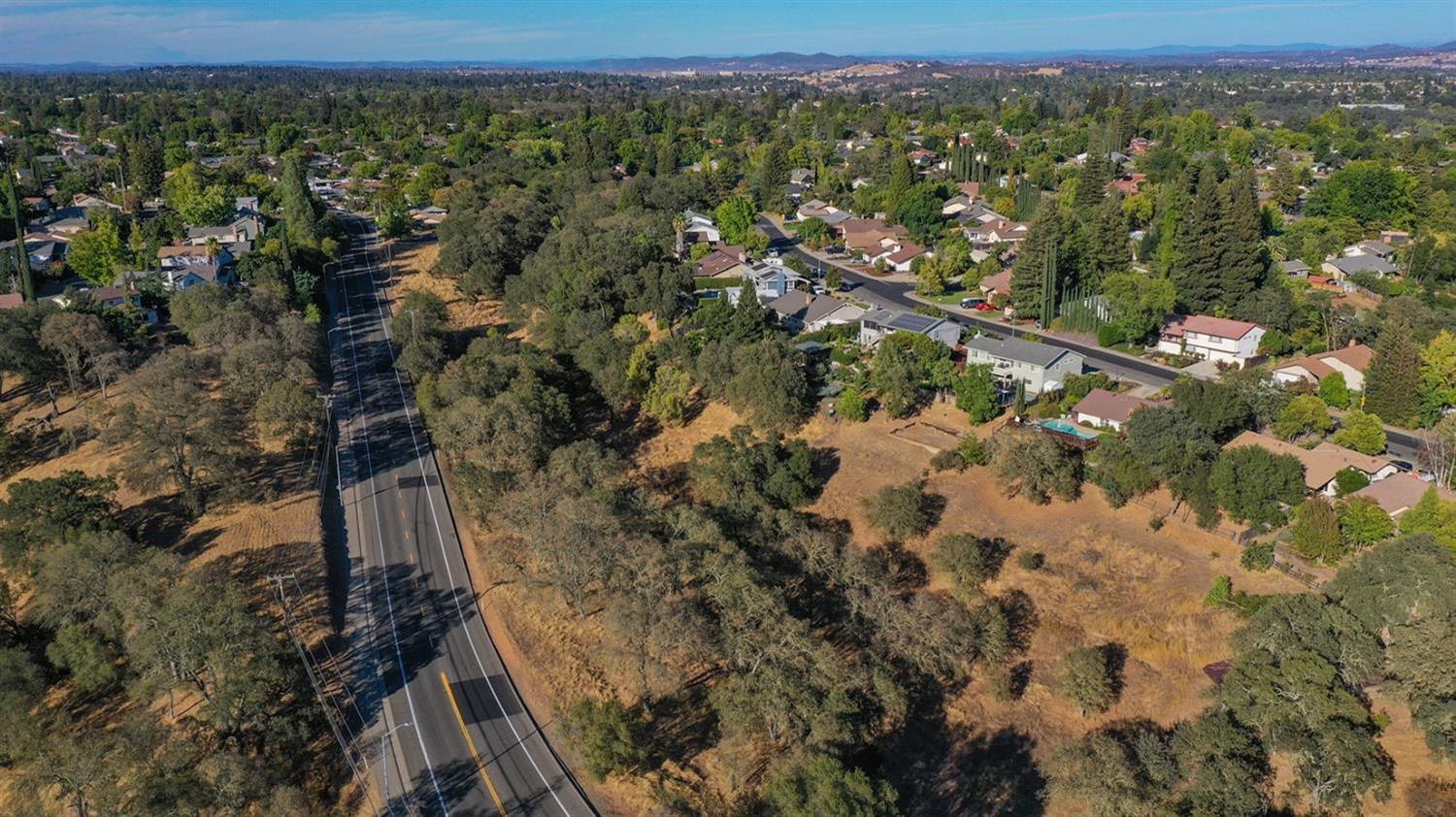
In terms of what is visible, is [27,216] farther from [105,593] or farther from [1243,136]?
[1243,136]

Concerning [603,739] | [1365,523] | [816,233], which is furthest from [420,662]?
[816,233]

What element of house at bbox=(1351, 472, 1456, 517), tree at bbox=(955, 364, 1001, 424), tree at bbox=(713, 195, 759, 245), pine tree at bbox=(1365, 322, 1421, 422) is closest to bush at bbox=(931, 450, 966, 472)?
tree at bbox=(955, 364, 1001, 424)

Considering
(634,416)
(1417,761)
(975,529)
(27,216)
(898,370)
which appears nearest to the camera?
(1417,761)

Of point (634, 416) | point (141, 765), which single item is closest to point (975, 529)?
point (634, 416)

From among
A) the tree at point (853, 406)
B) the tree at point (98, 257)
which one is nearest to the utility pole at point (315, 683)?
the tree at point (853, 406)

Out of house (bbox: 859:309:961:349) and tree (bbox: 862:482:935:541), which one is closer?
tree (bbox: 862:482:935:541)

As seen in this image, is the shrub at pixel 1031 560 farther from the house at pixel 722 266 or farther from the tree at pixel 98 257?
the tree at pixel 98 257

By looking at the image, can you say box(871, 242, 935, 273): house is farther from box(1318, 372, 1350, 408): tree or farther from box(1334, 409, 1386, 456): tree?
box(1334, 409, 1386, 456): tree
